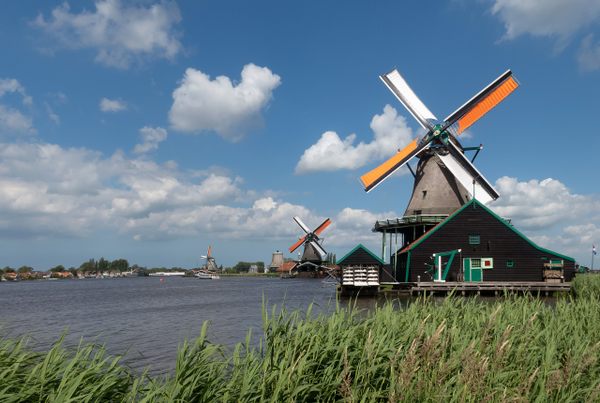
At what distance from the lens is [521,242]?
109 ft

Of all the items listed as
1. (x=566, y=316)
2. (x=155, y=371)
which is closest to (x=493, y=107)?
(x=566, y=316)

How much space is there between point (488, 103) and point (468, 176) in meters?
6.72

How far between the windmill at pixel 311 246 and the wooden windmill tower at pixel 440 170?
54363mm

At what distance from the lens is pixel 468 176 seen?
37.1m

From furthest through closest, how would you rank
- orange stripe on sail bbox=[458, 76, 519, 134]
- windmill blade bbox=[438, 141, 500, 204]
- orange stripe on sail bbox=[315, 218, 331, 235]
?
orange stripe on sail bbox=[315, 218, 331, 235] → orange stripe on sail bbox=[458, 76, 519, 134] → windmill blade bbox=[438, 141, 500, 204]

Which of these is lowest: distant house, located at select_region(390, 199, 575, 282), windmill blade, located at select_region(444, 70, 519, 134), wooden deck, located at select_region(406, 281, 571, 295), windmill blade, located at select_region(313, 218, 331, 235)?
wooden deck, located at select_region(406, 281, 571, 295)

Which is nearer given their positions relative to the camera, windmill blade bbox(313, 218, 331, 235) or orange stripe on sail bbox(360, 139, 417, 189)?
orange stripe on sail bbox(360, 139, 417, 189)

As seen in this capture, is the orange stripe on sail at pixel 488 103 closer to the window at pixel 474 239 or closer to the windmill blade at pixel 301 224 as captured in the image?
the window at pixel 474 239

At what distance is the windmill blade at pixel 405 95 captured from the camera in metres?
39.7

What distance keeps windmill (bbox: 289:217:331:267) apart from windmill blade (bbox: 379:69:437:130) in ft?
182

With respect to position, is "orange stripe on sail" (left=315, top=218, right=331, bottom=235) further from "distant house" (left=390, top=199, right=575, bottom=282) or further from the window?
the window

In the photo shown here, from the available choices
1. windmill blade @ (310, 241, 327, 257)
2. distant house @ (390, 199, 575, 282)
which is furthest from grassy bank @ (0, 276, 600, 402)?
windmill blade @ (310, 241, 327, 257)

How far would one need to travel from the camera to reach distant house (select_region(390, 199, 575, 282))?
3297 centimetres

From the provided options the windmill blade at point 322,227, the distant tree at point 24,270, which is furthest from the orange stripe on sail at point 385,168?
the distant tree at point 24,270
